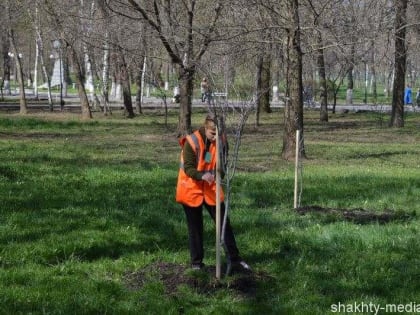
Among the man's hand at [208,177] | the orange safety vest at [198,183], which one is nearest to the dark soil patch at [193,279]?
the orange safety vest at [198,183]

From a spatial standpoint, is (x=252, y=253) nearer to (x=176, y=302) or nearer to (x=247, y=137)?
(x=176, y=302)

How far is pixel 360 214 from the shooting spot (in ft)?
31.1

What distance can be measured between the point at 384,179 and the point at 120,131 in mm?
13542

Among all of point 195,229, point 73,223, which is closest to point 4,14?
point 73,223

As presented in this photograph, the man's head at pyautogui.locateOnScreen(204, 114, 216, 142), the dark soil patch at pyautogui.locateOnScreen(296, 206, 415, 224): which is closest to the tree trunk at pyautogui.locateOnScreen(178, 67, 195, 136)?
the dark soil patch at pyautogui.locateOnScreen(296, 206, 415, 224)

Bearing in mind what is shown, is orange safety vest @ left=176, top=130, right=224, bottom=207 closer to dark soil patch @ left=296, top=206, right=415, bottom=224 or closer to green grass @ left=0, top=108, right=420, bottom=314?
green grass @ left=0, top=108, right=420, bottom=314

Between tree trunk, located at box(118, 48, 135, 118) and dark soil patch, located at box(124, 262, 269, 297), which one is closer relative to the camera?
dark soil patch, located at box(124, 262, 269, 297)

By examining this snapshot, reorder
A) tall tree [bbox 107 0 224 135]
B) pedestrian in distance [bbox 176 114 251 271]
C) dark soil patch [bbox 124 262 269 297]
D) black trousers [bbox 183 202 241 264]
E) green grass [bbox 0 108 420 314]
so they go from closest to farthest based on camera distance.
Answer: green grass [bbox 0 108 420 314], dark soil patch [bbox 124 262 269 297], pedestrian in distance [bbox 176 114 251 271], black trousers [bbox 183 202 241 264], tall tree [bbox 107 0 224 135]

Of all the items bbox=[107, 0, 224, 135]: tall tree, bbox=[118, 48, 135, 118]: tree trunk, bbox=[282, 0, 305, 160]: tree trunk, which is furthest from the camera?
bbox=[118, 48, 135, 118]: tree trunk

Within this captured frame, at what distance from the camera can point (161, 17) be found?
1884 centimetres

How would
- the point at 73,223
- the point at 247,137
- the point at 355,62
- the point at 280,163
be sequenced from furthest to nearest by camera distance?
the point at 247,137 → the point at 355,62 → the point at 280,163 → the point at 73,223

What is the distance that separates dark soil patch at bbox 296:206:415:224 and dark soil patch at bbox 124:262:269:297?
3.10 metres

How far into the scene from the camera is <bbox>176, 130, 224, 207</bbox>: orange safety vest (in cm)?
608

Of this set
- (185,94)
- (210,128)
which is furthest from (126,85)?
(210,128)
